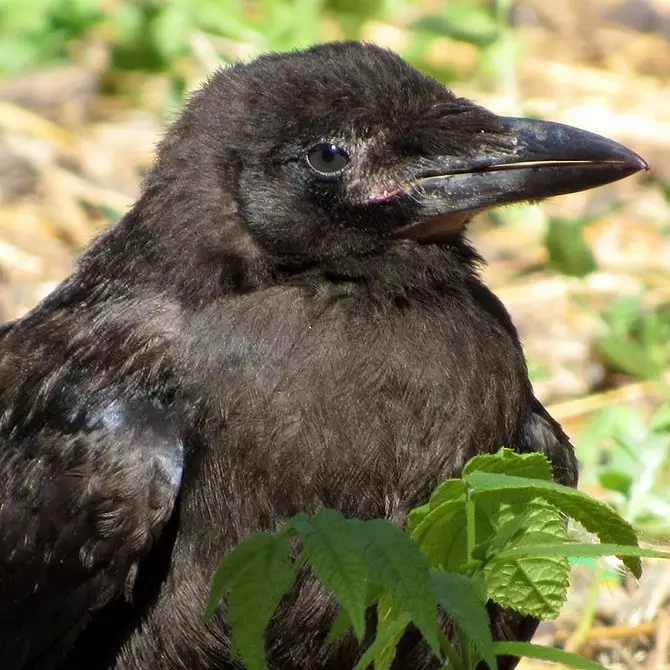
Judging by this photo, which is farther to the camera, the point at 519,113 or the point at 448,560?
the point at 519,113

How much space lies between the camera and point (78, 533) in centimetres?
382

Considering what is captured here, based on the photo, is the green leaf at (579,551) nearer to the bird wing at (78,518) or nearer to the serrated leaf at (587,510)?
the serrated leaf at (587,510)

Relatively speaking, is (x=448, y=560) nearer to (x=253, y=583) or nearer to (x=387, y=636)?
(x=387, y=636)

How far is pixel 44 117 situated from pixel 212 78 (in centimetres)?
470

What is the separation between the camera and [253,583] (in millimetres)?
2945

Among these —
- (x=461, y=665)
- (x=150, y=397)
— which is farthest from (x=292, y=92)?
(x=461, y=665)

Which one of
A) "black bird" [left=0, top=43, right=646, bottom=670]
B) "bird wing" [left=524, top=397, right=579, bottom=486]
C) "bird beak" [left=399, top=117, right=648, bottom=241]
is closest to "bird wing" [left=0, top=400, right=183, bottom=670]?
"black bird" [left=0, top=43, right=646, bottom=670]

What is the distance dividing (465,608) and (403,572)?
16 centimetres

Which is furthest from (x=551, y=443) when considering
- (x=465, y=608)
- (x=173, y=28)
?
(x=173, y=28)

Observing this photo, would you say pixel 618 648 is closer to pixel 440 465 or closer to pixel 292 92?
pixel 440 465

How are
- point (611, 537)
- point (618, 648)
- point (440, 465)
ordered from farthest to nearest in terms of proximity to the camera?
point (618, 648) < point (440, 465) < point (611, 537)

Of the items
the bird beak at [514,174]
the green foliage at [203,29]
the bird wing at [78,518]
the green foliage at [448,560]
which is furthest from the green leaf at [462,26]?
the green foliage at [448,560]

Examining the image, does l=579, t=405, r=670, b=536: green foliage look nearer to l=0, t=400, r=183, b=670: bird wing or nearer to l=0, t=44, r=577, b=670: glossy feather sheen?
l=0, t=44, r=577, b=670: glossy feather sheen

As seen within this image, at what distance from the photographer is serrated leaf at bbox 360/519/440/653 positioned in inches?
111
